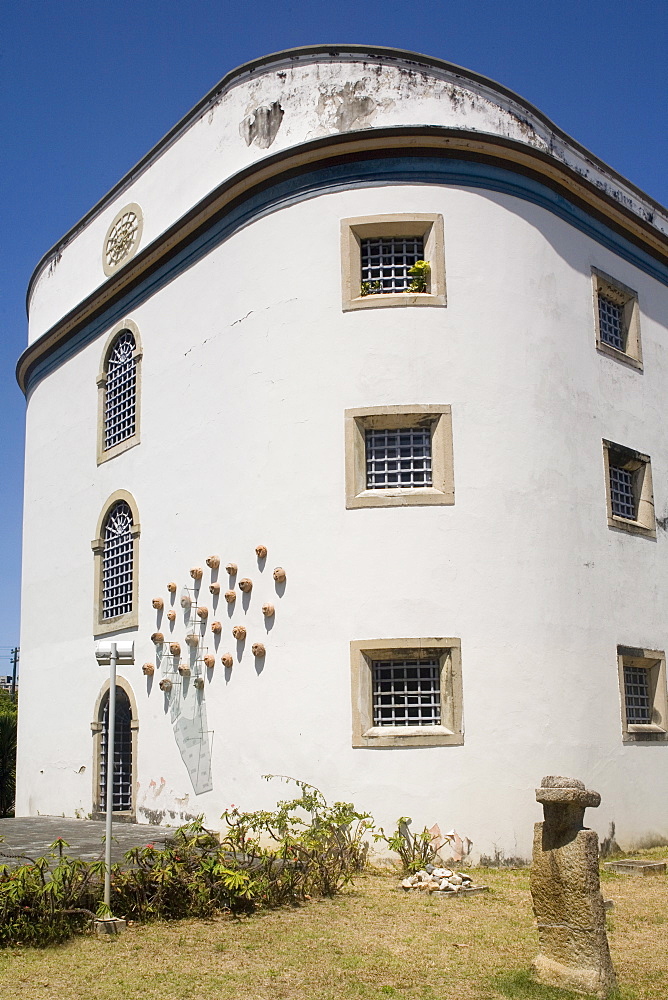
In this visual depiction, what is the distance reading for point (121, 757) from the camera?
56.3 feet

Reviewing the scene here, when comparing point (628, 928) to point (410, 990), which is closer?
point (410, 990)

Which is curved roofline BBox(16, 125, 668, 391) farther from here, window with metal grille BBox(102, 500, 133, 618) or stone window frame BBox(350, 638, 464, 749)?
stone window frame BBox(350, 638, 464, 749)

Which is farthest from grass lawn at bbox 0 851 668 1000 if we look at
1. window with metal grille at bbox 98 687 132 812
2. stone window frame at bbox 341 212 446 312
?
stone window frame at bbox 341 212 446 312

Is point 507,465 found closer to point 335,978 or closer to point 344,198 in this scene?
point 344,198

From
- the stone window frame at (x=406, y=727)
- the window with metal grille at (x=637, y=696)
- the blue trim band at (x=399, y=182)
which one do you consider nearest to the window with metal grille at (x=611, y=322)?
the blue trim band at (x=399, y=182)

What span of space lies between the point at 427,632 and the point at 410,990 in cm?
595

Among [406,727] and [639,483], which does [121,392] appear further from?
[639,483]

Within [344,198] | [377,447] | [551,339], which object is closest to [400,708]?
[377,447]

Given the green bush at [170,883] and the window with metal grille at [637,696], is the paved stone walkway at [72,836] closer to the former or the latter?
the green bush at [170,883]

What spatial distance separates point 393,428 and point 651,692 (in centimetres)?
541

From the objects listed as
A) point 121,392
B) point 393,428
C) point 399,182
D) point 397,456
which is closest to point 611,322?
point 399,182

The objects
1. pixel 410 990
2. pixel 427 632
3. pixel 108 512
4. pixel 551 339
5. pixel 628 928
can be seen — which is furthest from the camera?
pixel 108 512

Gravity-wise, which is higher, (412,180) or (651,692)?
(412,180)

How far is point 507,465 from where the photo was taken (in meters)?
13.6
